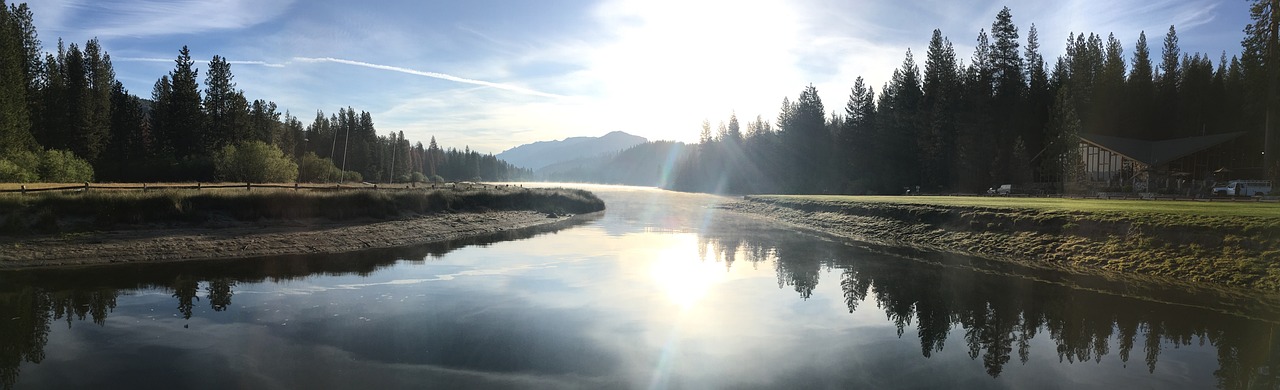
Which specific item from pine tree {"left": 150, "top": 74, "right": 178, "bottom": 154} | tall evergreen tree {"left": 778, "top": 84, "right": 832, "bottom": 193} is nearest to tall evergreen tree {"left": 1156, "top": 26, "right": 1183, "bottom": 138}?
tall evergreen tree {"left": 778, "top": 84, "right": 832, "bottom": 193}

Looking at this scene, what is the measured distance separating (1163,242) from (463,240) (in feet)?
110

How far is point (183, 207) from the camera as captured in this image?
31.2 metres

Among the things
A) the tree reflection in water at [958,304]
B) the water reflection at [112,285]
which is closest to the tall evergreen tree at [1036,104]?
the tree reflection in water at [958,304]

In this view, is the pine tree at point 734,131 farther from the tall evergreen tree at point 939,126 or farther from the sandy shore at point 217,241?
the sandy shore at point 217,241

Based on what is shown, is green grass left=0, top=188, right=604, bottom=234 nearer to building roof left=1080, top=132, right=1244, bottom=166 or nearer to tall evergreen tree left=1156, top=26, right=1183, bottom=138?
building roof left=1080, top=132, right=1244, bottom=166

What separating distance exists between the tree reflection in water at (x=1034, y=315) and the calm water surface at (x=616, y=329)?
0.09 m

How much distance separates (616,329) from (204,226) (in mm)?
28191

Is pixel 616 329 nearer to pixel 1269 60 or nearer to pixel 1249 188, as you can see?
pixel 1249 188

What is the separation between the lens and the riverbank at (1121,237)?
1875 cm

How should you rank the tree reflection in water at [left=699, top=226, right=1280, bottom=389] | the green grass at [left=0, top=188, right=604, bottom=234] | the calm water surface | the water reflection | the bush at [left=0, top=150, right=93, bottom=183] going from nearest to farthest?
the calm water surface → the tree reflection in water at [left=699, top=226, right=1280, bottom=389] → the water reflection → the green grass at [left=0, top=188, right=604, bottom=234] → the bush at [left=0, top=150, right=93, bottom=183]

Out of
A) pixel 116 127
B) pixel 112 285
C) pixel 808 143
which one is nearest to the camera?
pixel 112 285

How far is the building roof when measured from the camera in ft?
202

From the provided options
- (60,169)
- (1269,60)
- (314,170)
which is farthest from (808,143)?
(60,169)

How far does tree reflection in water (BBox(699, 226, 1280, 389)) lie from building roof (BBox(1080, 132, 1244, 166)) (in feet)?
180
